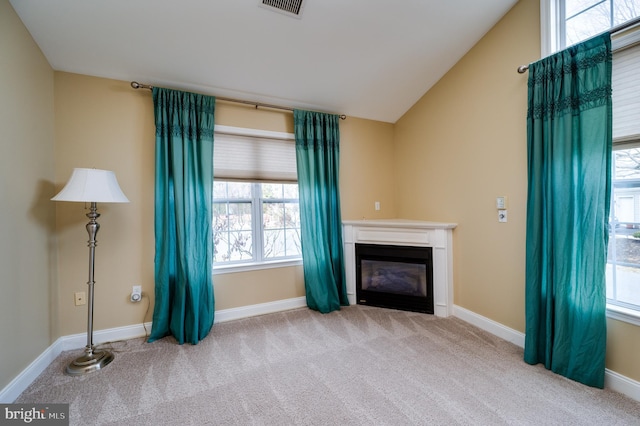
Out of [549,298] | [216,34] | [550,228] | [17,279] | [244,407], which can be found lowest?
[244,407]

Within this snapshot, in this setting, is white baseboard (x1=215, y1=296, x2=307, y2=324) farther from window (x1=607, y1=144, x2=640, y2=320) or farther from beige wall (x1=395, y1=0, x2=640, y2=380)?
window (x1=607, y1=144, x2=640, y2=320)

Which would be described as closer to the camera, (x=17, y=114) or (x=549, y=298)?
(x=17, y=114)

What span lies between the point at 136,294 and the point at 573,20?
4253 millimetres

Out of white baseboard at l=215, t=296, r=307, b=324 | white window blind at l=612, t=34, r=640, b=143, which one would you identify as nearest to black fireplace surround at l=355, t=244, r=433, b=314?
white baseboard at l=215, t=296, r=307, b=324

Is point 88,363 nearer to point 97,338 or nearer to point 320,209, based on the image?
point 97,338

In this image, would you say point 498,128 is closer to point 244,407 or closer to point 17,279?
point 244,407

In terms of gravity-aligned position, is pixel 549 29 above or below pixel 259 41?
below

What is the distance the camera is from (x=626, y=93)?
1.72m

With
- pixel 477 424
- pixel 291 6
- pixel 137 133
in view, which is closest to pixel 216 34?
pixel 291 6

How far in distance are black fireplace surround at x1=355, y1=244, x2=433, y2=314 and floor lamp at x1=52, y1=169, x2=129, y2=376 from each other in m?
2.47

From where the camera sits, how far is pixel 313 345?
239 centimetres

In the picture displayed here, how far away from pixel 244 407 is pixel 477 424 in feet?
4.38

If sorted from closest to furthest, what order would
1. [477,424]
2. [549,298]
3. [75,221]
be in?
[477,424], [549,298], [75,221]

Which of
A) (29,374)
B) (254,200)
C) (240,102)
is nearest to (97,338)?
(29,374)
